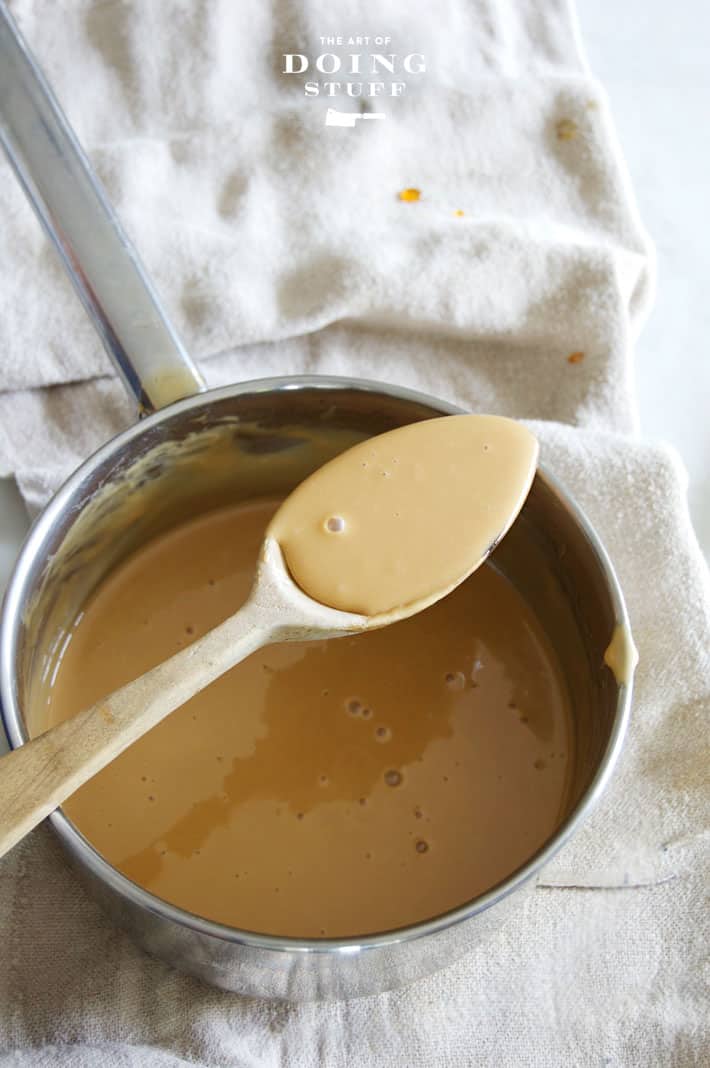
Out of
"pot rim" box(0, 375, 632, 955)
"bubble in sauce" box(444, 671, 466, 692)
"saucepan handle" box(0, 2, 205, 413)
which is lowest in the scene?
"bubble in sauce" box(444, 671, 466, 692)

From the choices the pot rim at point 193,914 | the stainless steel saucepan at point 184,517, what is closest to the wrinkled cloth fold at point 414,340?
the stainless steel saucepan at point 184,517

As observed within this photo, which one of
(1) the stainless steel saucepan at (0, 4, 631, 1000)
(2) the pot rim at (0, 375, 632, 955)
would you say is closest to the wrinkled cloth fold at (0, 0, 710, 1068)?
(1) the stainless steel saucepan at (0, 4, 631, 1000)

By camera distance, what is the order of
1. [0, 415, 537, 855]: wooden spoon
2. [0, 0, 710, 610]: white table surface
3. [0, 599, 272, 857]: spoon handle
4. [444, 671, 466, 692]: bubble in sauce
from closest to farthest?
[0, 599, 272, 857]: spoon handle, [0, 415, 537, 855]: wooden spoon, [444, 671, 466, 692]: bubble in sauce, [0, 0, 710, 610]: white table surface

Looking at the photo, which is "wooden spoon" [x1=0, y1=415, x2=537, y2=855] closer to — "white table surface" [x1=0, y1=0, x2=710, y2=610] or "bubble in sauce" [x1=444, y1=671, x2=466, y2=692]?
"bubble in sauce" [x1=444, y1=671, x2=466, y2=692]

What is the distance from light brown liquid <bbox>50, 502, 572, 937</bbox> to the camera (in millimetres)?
796

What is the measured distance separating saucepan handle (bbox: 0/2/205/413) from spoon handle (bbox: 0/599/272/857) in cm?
20

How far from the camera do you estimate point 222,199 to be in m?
1.07

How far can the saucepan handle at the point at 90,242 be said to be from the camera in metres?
0.80

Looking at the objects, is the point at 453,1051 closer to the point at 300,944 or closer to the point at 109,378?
the point at 300,944

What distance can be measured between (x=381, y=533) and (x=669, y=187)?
62 centimetres

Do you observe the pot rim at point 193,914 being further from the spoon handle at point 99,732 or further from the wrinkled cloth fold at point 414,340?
the wrinkled cloth fold at point 414,340

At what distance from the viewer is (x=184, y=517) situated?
0.96 meters

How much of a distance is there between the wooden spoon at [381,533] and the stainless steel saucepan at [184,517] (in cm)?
5

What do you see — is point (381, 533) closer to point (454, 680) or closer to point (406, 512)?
point (406, 512)
